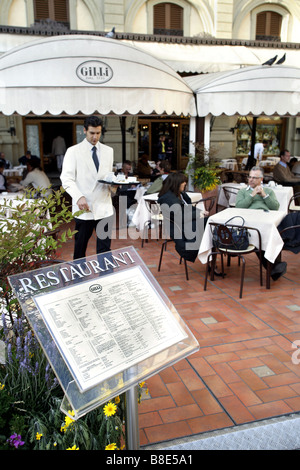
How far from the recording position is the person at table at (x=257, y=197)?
5.28 metres

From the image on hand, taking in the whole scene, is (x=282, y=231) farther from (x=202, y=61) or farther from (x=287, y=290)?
(x=202, y=61)

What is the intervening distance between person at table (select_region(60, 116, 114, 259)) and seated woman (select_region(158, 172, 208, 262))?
96 cm

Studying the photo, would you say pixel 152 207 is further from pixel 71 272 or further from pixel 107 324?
pixel 107 324

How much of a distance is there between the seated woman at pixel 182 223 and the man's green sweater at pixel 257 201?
724mm

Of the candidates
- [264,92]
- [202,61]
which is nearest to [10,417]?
[264,92]

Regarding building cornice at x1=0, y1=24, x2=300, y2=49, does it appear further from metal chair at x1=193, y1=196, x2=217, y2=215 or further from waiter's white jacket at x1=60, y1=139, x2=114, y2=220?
waiter's white jacket at x1=60, y1=139, x2=114, y2=220

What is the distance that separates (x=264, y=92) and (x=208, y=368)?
5660 millimetres

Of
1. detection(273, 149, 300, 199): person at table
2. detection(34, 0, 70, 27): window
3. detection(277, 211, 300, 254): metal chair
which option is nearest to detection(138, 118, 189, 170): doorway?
detection(34, 0, 70, 27): window

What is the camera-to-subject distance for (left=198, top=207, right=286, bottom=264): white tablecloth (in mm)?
4551

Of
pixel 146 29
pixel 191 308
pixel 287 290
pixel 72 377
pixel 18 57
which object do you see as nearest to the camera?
pixel 72 377

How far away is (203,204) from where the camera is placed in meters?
7.58

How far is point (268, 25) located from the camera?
1744 cm

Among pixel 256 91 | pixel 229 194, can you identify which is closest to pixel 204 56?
pixel 256 91

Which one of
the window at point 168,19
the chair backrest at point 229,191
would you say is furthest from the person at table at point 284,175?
→ the window at point 168,19
